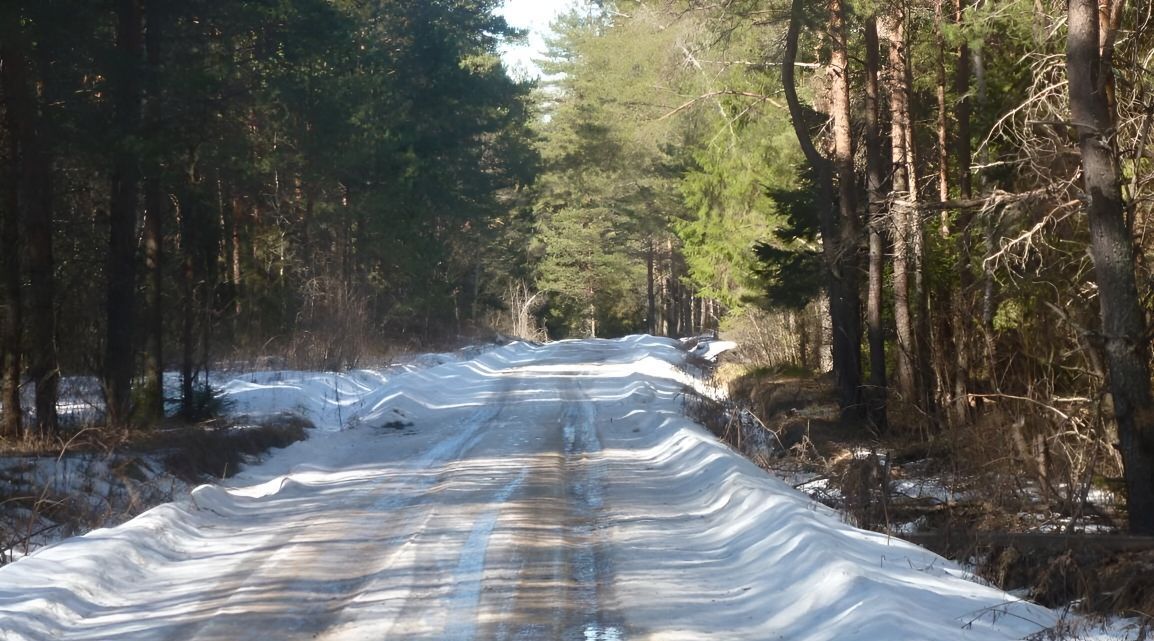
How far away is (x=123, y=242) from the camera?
16.4m

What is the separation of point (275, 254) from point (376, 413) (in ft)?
44.6

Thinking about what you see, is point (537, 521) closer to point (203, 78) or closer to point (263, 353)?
point (203, 78)

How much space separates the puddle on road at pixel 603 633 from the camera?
673cm

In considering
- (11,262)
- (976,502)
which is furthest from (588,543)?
(11,262)

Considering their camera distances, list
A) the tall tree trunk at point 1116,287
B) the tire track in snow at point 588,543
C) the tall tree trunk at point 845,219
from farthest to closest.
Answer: the tall tree trunk at point 845,219 < the tall tree trunk at point 1116,287 < the tire track in snow at point 588,543

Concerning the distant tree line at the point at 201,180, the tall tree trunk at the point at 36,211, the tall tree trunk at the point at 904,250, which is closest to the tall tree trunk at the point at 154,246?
the distant tree line at the point at 201,180

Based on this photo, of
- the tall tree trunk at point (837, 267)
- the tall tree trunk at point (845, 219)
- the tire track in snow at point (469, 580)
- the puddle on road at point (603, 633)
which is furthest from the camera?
the tall tree trunk at point (845, 219)

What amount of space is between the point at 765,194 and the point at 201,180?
11124mm

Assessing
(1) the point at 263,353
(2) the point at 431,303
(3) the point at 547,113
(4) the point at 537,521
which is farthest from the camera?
(3) the point at 547,113

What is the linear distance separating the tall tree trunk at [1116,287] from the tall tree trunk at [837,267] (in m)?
7.89

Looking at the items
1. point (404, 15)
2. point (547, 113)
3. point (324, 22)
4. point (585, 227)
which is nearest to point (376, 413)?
point (324, 22)

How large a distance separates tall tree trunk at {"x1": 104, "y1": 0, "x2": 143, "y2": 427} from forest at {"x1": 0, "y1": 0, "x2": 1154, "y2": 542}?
0.14 feet

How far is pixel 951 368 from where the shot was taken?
1894cm

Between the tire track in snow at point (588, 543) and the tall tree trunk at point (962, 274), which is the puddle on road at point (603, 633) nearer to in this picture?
the tire track in snow at point (588, 543)
